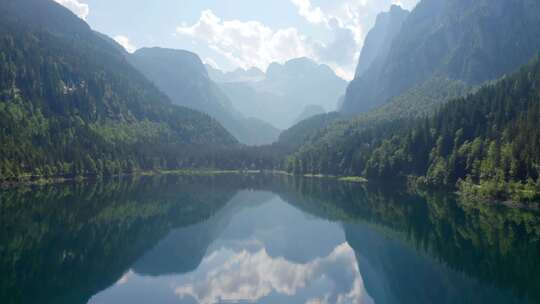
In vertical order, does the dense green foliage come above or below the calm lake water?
above

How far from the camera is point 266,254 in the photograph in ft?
204

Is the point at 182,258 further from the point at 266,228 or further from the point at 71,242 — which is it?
the point at 266,228

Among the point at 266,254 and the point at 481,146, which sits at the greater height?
the point at 481,146

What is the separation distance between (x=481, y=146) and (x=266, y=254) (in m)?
88.5

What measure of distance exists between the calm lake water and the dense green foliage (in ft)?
44.6

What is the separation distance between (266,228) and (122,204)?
37.7 meters

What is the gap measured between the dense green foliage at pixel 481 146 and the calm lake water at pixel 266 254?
1358 cm

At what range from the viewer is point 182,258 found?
180ft

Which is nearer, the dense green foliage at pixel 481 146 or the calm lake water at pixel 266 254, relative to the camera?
the calm lake water at pixel 266 254

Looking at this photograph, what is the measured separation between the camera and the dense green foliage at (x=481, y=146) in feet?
337

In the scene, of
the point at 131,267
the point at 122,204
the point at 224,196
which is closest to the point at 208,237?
the point at 131,267

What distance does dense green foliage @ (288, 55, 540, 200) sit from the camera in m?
103

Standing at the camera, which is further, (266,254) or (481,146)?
(481,146)

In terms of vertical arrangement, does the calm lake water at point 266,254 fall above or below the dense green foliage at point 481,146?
below
